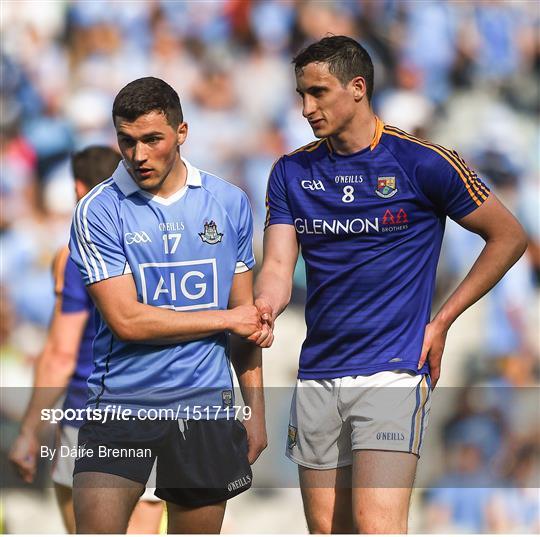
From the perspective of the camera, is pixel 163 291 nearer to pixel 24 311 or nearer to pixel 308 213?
pixel 308 213

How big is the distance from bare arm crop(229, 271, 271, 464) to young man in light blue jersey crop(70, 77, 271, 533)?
0.07m

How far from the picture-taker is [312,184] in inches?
165

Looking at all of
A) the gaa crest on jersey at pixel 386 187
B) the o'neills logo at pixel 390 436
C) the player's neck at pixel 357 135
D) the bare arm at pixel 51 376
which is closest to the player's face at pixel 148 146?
the player's neck at pixel 357 135

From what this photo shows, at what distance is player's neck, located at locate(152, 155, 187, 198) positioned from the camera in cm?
389

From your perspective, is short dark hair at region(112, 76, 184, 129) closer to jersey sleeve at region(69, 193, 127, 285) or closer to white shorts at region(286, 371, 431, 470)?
jersey sleeve at region(69, 193, 127, 285)

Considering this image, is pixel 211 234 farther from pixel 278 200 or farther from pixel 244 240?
pixel 278 200

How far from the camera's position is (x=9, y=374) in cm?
740

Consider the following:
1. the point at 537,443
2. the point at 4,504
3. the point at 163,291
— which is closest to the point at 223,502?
the point at 163,291

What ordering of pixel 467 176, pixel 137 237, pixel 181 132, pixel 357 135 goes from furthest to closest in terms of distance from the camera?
pixel 357 135, pixel 467 176, pixel 181 132, pixel 137 237

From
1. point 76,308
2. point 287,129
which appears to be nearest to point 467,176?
point 76,308

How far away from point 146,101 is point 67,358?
178cm

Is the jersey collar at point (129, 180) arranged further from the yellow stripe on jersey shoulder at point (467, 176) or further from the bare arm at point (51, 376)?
the bare arm at point (51, 376)

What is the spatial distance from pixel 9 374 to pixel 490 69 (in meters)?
4.07

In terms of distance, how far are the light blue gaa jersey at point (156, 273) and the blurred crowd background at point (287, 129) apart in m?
3.24
